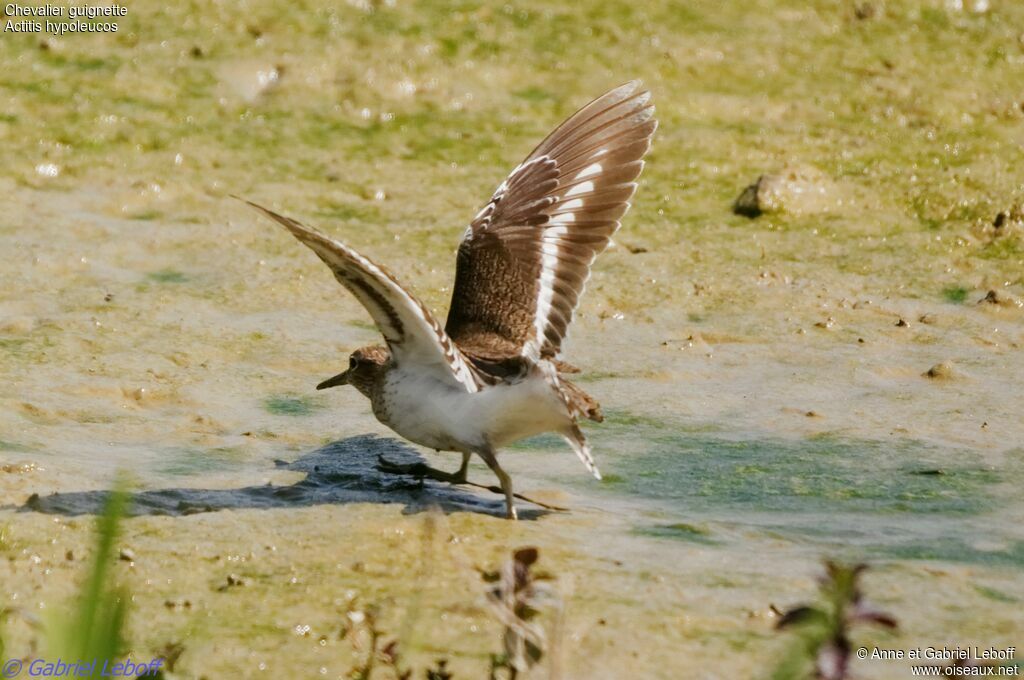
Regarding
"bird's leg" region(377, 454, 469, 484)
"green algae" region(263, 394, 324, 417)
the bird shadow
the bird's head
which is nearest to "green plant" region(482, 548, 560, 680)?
the bird shadow

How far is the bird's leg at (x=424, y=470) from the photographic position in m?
4.29

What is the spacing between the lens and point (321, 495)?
4133mm

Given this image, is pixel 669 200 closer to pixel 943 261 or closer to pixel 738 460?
pixel 943 261

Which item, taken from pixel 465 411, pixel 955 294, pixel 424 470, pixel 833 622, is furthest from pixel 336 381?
pixel 833 622

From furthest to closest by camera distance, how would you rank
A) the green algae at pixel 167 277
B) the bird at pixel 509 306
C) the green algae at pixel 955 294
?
the green algae at pixel 955 294
the green algae at pixel 167 277
the bird at pixel 509 306

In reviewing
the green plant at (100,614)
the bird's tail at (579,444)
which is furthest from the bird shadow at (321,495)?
the green plant at (100,614)

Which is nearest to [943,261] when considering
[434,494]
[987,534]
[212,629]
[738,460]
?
[738,460]

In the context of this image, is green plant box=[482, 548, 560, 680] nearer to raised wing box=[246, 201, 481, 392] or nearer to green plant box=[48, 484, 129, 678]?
green plant box=[48, 484, 129, 678]

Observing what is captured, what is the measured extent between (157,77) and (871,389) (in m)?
4.10

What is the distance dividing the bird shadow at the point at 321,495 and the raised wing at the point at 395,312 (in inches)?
14.3

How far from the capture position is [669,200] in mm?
6863

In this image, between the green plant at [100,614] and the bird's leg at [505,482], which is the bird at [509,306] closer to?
the bird's leg at [505,482]

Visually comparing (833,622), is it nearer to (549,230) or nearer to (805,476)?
(805,476)

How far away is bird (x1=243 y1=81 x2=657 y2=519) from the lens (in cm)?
383
